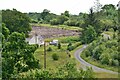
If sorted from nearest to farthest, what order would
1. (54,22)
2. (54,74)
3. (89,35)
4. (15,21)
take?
1. (54,74)
2. (15,21)
3. (89,35)
4. (54,22)

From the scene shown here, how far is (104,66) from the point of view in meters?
20.7

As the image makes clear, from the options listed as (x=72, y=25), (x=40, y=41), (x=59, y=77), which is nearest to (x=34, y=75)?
(x=59, y=77)

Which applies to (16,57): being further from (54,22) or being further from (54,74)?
(54,22)

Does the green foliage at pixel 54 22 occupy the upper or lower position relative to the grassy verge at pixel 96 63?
upper

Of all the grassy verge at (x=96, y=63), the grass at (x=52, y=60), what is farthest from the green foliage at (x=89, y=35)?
the grassy verge at (x=96, y=63)

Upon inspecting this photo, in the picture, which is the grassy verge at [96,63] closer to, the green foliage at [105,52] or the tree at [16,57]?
the green foliage at [105,52]

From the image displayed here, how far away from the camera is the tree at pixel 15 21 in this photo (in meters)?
30.3

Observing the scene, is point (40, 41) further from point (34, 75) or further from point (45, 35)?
point (34, 75)

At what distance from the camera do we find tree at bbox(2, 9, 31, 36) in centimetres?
3029

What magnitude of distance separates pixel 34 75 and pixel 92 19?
25149 millimetres

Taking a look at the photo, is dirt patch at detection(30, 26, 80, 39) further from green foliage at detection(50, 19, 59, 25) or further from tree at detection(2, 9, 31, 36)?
green foliage at detection(50, 19, 59, 25)

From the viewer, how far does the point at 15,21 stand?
31203 mm

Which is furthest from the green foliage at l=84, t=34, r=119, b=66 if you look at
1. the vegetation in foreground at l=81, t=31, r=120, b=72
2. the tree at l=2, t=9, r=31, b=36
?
the tree at l=2, t=9, r=31, b=36

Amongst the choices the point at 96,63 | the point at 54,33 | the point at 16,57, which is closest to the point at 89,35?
the point at 54,33
